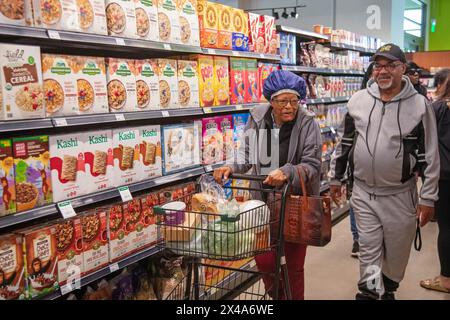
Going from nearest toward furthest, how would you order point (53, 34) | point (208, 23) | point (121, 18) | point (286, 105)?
1. point (53, 34)
2. point (286, 105)
3. point (121, 18)
4. point (208, 23)

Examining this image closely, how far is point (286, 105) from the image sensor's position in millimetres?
2574

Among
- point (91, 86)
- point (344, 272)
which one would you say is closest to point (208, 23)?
point (91, 86)

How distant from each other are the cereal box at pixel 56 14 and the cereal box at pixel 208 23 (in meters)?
1.18

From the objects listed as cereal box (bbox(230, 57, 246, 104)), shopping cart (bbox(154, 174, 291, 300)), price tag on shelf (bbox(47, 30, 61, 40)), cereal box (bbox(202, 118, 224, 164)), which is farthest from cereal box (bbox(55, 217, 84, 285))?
cereal box (bbox(230, 57, 246, 104))

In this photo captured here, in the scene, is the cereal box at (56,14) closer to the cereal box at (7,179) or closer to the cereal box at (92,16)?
the cereal box at (92,16)

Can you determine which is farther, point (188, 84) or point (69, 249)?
point (188, 84)

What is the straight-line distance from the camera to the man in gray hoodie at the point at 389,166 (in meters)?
2.83

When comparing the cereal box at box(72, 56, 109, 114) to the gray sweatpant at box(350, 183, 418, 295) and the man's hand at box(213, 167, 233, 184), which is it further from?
the gray sweatpant at box(350, 183, 418, 295)

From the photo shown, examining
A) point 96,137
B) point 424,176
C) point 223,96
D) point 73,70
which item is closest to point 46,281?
point 96,137

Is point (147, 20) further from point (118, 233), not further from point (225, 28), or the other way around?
point (118, 233)

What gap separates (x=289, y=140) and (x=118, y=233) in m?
1.19

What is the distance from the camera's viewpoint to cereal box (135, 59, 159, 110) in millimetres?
2979

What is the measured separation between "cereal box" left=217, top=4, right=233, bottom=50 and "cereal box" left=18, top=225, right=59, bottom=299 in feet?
6.53

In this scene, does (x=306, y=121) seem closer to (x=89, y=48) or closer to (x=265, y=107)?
(x=265, y=107)
